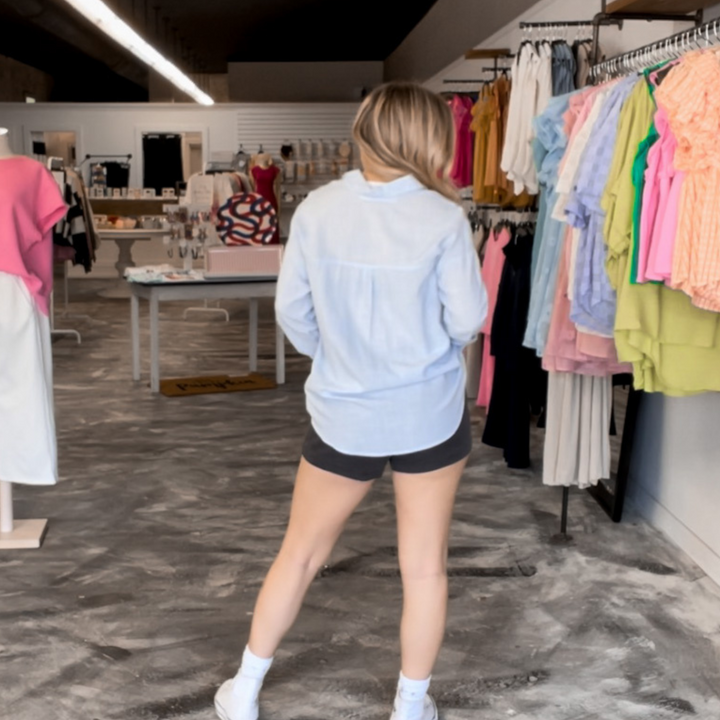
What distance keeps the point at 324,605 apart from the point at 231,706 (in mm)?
825

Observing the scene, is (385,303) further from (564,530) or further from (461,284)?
(564,530)

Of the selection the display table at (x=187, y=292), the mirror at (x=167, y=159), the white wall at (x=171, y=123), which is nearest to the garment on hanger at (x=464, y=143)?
the display table at (x=187, y=292)

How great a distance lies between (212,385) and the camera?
22.4 ft

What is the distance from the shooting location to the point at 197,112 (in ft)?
47.8

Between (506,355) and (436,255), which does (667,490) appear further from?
(436,255)

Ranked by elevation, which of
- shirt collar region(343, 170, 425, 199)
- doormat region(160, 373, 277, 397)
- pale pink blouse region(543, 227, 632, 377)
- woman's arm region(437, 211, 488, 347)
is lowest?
doormat region(160, 373, 277, 397)

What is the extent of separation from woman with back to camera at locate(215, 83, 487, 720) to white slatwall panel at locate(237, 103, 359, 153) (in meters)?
12.8

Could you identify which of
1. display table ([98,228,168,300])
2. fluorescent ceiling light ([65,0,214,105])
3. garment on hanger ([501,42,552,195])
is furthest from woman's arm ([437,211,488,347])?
display table ([98,228,168,300])

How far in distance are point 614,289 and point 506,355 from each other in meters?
1.58

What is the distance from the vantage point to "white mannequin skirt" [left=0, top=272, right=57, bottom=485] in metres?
3.50

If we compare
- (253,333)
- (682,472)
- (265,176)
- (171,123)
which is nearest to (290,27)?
(171,123)

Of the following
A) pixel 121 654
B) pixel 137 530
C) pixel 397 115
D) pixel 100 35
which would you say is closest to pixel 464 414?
pixel 397 115

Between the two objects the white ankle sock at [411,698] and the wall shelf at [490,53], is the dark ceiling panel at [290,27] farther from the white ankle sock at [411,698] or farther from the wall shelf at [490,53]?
the white ankle sock at [411,698]

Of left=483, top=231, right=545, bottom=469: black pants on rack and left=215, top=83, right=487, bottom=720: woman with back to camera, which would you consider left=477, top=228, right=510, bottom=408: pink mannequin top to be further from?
left=215, top=83, right=487, bottom=720: woman with back to camera
